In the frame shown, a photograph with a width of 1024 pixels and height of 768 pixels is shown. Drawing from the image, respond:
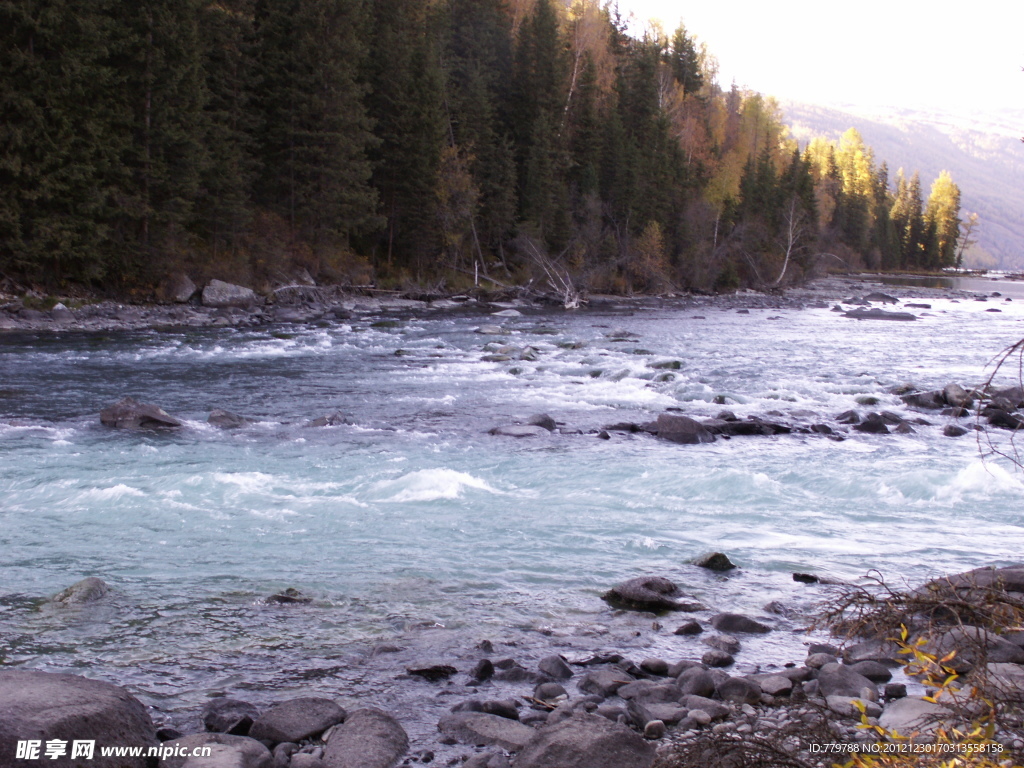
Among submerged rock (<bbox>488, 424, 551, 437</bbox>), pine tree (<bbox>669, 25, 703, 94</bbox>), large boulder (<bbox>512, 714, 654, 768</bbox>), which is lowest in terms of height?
large boulder (<bbox>512, 714, 654, 768</bbox>)

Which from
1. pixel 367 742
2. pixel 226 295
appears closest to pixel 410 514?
pixel 367 742

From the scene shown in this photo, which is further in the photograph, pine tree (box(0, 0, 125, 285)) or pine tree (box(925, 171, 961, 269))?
pine tree (box(925, 171, 961, 269))

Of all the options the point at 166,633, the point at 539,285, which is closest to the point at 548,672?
the point at 166,633

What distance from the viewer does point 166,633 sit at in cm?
634

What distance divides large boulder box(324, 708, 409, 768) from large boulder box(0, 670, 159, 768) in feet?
3.38

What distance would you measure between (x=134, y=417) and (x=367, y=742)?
34.7 ft

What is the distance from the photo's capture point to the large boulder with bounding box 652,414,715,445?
13.8 metres

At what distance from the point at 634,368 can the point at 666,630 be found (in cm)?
1467

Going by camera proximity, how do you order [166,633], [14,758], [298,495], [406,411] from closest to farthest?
[14,758], [166,633], [298,495], [406,411]

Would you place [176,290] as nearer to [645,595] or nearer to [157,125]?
[157,125]

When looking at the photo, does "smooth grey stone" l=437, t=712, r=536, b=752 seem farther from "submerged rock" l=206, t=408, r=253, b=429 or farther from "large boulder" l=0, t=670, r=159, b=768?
"submerged rock" l=206, t=408, r=253, b=429

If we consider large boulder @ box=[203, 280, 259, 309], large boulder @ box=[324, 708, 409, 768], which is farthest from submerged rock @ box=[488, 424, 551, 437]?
large boulder @ box=[203, 280, 259, 309]

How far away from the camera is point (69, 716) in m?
4.18

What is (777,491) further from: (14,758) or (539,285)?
(539,285)
